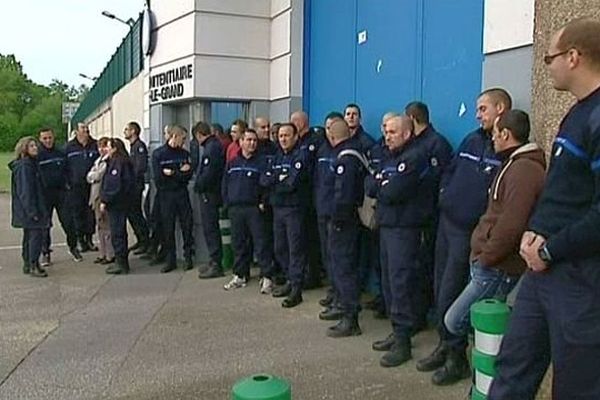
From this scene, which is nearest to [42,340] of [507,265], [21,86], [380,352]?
[380,352]

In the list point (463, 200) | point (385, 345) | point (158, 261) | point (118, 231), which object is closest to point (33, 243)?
point (118, 231)

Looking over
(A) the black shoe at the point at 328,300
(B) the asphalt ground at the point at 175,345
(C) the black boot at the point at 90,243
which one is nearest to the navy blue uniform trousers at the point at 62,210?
(C) the black boot at the point at 90,243

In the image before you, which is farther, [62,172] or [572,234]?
[62,172]

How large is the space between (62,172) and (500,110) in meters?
7.06

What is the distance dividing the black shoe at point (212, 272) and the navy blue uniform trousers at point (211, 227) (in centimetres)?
5

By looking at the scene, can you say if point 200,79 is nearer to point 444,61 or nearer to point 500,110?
point 444,61

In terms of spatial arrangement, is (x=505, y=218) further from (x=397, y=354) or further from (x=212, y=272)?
(x=212, y=272)

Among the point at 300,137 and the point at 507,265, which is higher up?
the point at 300,137

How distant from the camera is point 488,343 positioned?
3463 millimetres

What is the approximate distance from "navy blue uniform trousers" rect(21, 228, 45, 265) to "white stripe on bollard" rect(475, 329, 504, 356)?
22.3 feet

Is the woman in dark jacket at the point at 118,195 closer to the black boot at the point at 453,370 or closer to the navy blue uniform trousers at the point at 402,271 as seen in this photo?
the navy blue uniform trousers at the point at 402,271

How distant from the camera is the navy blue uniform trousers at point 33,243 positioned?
8.84m

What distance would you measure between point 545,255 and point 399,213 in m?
2.45

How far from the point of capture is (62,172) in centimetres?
989
